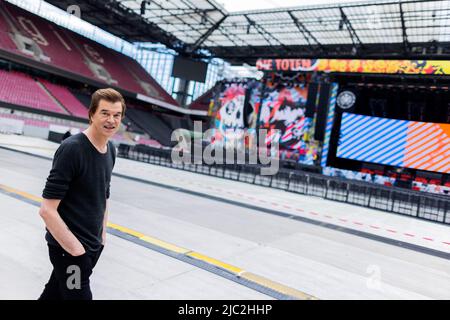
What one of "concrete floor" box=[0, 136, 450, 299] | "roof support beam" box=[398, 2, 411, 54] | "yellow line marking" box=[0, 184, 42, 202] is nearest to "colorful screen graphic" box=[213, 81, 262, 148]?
"roof support beam" box=[398, 2, 411, 54]

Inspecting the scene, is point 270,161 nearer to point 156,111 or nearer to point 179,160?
point 179,160

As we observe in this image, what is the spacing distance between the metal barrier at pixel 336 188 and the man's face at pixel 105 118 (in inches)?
519

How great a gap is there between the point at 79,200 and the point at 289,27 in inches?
1161

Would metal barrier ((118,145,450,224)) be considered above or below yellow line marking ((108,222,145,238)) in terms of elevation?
above

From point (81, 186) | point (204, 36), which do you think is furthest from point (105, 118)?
point (204, 36)

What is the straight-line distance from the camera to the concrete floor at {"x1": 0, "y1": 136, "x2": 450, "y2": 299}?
3500 millimetres

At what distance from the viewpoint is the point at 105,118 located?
1924 mm

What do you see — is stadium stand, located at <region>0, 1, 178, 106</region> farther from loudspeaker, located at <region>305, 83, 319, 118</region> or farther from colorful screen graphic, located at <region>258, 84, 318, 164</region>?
loudspeaker, located at <region>305, 83, 319, 118</region>

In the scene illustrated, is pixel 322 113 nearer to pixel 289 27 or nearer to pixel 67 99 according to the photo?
pixel 289 27

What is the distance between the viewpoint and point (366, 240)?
7.27 meters

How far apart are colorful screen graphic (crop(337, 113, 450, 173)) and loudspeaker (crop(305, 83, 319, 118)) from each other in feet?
7.78

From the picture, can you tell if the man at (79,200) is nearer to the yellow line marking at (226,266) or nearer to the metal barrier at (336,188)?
the yellow line marking at (226,266)

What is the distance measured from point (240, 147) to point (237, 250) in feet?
83.6
